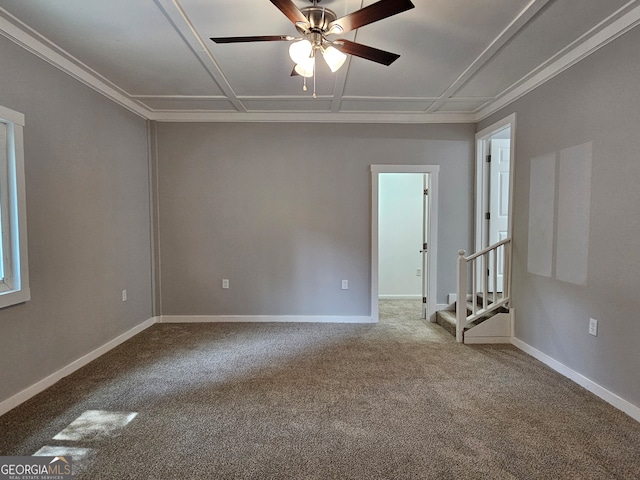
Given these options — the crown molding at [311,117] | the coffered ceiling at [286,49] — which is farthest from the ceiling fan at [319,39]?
the crown molding at [311,117]

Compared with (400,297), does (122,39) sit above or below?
above

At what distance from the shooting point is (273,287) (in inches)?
166

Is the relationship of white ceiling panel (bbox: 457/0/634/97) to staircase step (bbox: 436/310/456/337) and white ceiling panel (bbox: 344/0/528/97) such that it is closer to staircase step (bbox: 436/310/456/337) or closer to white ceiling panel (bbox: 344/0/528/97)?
white ceiling panel (bbox: 344/0/528/97)

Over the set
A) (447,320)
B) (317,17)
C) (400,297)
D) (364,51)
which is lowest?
(400,297)

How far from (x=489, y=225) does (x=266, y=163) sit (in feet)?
9.48

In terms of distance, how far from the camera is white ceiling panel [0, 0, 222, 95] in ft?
6.73

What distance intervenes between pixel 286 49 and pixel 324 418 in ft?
8.79

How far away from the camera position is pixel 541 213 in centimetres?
300

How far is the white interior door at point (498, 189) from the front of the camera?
3998 mm

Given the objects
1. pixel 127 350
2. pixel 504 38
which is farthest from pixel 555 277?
pixel 127 350

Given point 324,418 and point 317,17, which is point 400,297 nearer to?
point 324,418

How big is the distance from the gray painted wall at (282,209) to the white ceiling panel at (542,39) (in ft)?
3.70

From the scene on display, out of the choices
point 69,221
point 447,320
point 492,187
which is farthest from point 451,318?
point 69,221

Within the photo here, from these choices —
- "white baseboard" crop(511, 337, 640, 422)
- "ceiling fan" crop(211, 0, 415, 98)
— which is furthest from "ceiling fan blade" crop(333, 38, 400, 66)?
"white baseboard" crop(511, 337, 640, 422)
